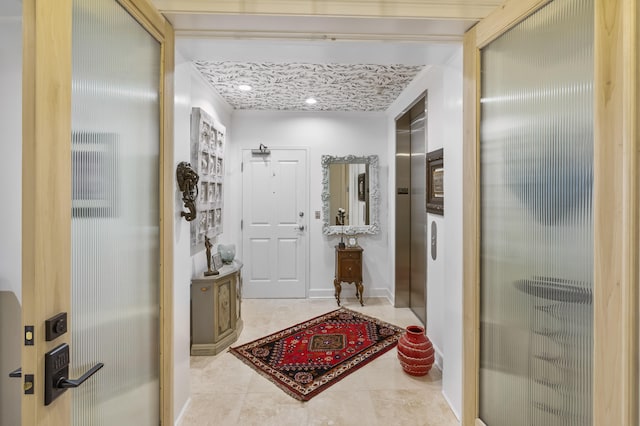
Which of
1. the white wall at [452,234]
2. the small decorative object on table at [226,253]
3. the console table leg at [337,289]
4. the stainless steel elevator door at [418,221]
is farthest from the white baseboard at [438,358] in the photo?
the small decorative object on table at [226,253]

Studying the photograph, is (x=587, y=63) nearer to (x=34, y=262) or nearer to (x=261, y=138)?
(x=34, y=262)

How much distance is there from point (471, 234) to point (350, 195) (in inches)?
116

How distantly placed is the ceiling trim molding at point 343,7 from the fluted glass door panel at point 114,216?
0.26 meters

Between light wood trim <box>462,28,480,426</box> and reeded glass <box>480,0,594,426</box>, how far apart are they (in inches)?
1.3

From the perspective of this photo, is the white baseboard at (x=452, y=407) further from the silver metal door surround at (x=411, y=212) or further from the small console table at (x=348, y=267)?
the small console table at (x=348, y=267)

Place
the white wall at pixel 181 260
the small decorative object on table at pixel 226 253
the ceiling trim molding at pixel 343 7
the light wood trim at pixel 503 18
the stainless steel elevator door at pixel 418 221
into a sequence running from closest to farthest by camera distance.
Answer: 1. the light wood trim at pixel 503 18
2. the ceiling trim molding at pixel 343 7
3. the white wall at pixel 181 260
4. the small decorative object on table at pixel 226 253
5. the stainless steel elevator door at pixel 418 221

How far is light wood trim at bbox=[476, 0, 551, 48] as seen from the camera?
1.27m

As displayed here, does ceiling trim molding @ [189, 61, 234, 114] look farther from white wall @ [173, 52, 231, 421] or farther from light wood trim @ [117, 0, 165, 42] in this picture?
light wood trim @ [117, 0, 165, 42]

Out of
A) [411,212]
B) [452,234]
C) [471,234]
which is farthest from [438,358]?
[411,212]

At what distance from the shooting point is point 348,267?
14.0ft

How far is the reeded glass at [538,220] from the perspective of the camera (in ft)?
3.53

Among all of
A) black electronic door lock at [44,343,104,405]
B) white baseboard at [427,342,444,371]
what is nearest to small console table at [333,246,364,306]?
white baseboard at [427,342,444,371]

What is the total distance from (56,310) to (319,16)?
1.51m

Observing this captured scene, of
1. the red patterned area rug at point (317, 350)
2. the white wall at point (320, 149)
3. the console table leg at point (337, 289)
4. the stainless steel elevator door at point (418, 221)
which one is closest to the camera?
the red patterned area rug at point (317, 350)
